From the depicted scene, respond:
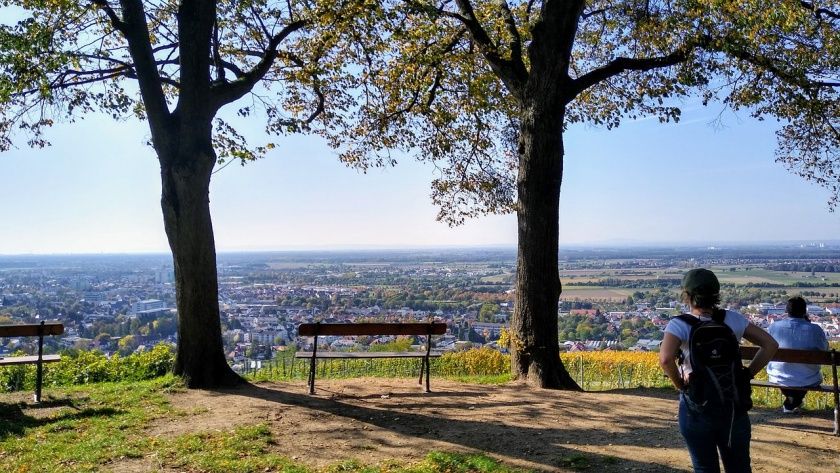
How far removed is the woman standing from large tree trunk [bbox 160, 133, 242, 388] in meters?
6.70

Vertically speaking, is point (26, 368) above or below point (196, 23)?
below

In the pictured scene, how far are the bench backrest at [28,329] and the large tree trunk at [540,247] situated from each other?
6.24m

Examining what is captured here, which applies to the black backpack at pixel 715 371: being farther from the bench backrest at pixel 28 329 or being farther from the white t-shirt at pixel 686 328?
the bench backrest at pixel 28 329

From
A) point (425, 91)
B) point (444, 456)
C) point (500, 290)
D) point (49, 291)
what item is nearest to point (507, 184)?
point (425, 91)

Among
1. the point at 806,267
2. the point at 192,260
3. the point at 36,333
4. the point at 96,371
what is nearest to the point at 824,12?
the point at 192,260

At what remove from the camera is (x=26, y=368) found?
1159cm

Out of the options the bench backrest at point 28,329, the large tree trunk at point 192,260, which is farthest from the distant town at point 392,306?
the bench backrest at point 28,329

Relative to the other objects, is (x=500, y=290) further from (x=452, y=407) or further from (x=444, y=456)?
(x=444, y=456)

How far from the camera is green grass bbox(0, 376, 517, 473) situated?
5.50 m

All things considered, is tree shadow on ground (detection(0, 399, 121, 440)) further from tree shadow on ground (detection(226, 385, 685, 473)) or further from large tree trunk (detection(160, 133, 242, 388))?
tree shadow on ground (detection(226, 385, 685, 473))

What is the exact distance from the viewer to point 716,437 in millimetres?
3701

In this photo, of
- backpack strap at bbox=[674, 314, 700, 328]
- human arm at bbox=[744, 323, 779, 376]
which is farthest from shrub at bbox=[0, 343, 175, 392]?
human arm at bbox=[744, 323, 779, 376]

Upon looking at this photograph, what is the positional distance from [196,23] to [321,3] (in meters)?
1.91

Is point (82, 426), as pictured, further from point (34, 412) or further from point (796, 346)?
point (796, 346)
